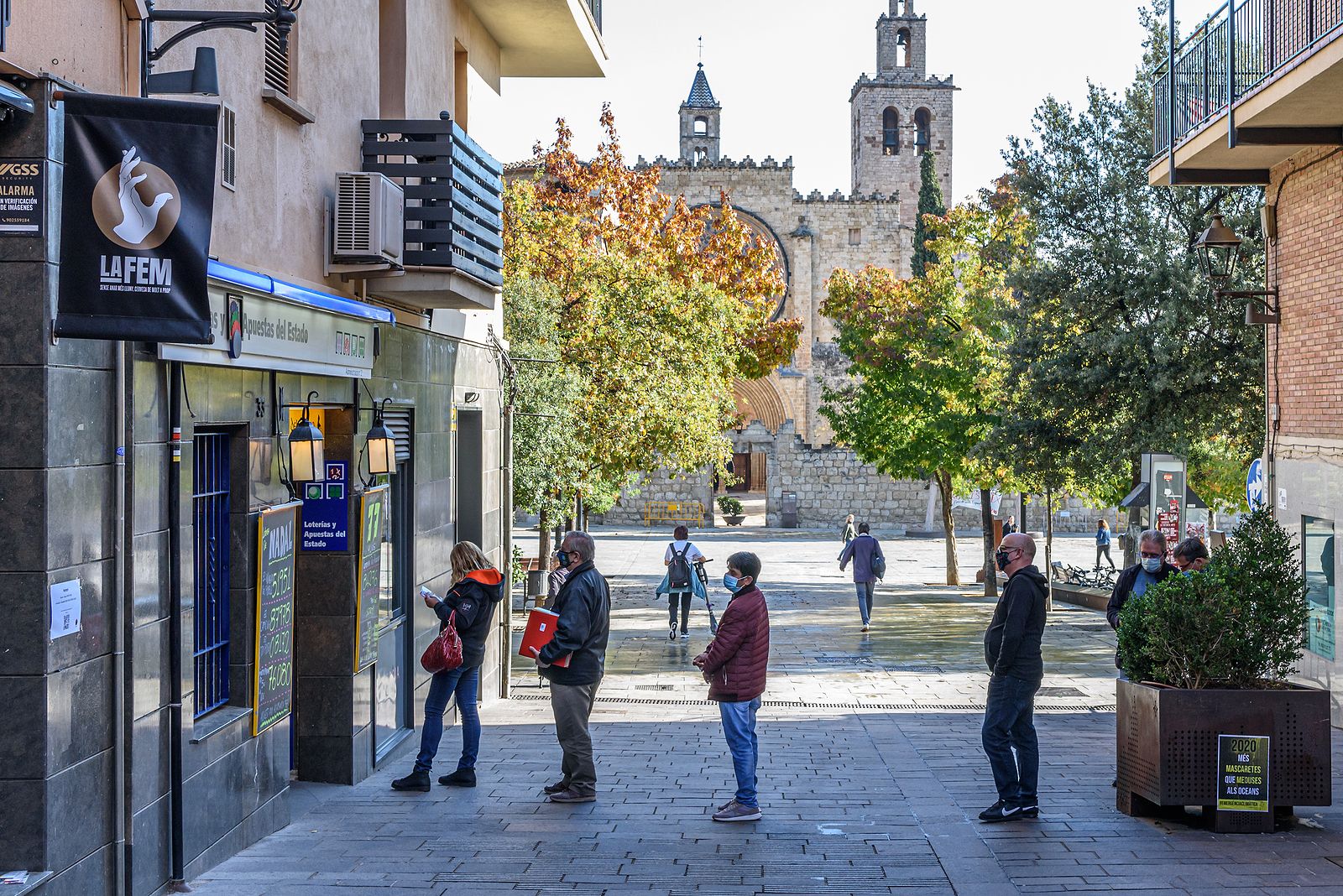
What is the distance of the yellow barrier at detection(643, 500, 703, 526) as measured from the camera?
1900 inches

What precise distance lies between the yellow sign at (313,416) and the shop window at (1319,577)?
354 inches

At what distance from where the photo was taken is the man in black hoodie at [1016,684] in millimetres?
7785

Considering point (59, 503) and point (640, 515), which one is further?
point (640, 515)

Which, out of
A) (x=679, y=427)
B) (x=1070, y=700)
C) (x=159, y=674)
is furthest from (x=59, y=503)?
(x=679, y=427)

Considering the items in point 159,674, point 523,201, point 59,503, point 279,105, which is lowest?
point 159,674

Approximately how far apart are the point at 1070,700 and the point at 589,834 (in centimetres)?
809

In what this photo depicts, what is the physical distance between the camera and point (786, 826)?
308 inches

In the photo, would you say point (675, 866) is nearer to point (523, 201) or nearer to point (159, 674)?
point (159, 674)

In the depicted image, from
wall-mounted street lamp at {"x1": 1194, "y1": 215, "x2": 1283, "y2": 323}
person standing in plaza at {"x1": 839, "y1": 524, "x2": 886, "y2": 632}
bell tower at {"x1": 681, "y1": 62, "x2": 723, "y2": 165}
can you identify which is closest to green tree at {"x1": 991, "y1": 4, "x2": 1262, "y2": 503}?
wall-mounted street lamp at {"x1": 1194, "y1": 215, "x2": 1283, "y2": 323}

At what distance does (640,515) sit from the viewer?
49.0 meters

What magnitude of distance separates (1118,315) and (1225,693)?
13.7 metres

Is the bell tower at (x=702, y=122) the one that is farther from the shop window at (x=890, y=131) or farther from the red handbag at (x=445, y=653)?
the red handbag at (x=445, y=653)

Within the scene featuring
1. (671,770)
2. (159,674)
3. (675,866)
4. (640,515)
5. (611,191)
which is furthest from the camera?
(640,515)

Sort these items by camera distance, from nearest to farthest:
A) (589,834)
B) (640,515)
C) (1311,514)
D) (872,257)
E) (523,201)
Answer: (589,834), (1311,514), (523,201), (640,515), (872,257)
